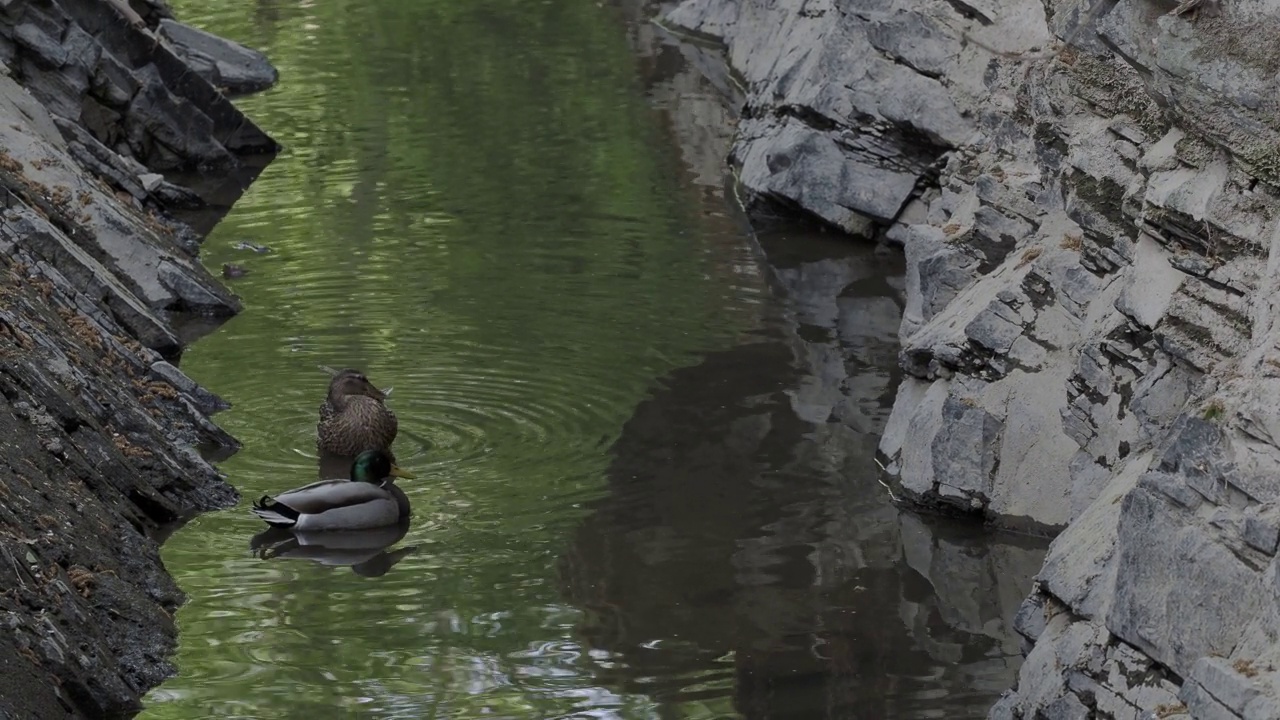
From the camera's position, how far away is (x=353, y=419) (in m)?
14.6

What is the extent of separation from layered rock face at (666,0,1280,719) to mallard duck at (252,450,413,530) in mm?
3867

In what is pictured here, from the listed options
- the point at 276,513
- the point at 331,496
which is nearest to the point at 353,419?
the point at 331,496

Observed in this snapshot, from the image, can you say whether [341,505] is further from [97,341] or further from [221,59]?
[221,59]

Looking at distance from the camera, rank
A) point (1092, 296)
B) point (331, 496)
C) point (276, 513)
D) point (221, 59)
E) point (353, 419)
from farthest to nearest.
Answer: point (221, 59), point (353, 419), point (331, 496), point (276, 513), point (1092, 296)

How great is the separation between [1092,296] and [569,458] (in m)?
4.29

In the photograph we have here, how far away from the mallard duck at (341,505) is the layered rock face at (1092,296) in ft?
12.7

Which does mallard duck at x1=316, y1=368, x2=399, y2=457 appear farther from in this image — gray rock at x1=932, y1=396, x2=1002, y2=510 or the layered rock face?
gray rock at x1=932, y1=396, x2=1002, y2=510

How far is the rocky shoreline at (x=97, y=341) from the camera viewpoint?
10.4 meters

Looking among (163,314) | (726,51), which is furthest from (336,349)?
(726,51)

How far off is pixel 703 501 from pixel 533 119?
14.8 meters

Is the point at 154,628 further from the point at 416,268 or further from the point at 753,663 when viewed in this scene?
the point at 416,268

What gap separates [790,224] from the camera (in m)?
22.4

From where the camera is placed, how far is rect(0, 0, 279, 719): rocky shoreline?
34.0 feet

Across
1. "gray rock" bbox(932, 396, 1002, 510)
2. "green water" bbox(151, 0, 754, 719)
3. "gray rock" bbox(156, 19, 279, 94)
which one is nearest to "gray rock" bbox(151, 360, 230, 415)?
"green water" bbox(151, 0, 754, 719)
